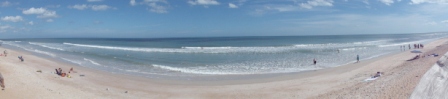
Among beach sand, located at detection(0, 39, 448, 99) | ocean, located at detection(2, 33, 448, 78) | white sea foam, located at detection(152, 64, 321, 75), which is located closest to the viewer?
beach sand, located at detection(0, 39, 448, 99)

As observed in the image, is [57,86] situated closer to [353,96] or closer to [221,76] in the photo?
[221,76]

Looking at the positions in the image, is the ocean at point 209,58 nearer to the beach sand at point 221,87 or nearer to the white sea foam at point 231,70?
the white sea foam at point 231,70

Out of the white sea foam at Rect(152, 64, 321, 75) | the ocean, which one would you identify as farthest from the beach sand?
the ocean

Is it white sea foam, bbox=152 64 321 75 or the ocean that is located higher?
the ocean

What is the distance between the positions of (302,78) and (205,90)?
6538 mm

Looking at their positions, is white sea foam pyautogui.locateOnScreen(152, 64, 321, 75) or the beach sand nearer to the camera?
the beach sand

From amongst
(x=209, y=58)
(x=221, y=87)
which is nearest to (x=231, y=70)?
(x=221, y=87)

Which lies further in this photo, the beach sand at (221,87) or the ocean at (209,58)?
the ocean at (209,58)

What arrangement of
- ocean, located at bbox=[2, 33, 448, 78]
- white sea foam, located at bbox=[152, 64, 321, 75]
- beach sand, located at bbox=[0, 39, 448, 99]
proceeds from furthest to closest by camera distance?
1. ocean, located at bbox=[2, 33, 448, 78]
2. white sea foam, located at bbox=[152, 64, 321, 75]
3. beach sand, located at bbox=[0, 39, 448, 99]

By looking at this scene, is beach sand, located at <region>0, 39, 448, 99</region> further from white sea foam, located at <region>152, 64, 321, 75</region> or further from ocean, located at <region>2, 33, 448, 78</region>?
ocean, located at <region>2, 33, 448, 78</region>

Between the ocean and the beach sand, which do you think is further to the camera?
the ocean

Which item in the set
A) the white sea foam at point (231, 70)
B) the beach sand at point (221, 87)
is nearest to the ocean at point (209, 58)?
the white sea foam at point (231, 70)

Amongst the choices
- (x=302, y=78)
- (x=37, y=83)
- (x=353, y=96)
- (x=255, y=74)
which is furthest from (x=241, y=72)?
(x=37, y=83)

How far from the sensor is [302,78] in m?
20.1
